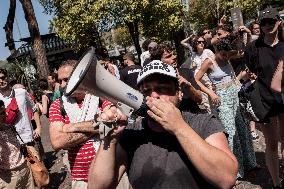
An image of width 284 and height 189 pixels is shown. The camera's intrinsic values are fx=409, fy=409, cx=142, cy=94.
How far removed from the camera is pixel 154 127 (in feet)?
7.44

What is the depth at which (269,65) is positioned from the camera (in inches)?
167

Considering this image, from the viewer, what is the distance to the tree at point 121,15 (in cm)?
2083

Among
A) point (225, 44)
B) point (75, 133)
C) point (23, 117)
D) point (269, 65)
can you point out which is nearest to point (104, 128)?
point (75, 133)

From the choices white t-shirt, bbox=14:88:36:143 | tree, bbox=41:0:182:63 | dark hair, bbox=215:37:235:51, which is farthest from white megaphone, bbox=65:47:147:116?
tree, bbox=41:0:182:63

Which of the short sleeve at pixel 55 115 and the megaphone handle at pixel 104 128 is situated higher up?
the megaphone handle at pixel 104 128

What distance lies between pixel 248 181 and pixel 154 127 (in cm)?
321

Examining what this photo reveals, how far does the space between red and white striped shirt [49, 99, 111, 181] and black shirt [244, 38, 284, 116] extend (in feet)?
6.36

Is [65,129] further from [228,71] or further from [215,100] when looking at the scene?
[228,71]

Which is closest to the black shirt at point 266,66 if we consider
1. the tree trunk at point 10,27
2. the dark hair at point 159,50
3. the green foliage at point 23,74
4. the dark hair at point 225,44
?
the dark hair at point 225,44

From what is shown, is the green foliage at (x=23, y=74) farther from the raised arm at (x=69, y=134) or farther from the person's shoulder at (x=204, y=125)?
the person's shoulder at (x=204, y=125)

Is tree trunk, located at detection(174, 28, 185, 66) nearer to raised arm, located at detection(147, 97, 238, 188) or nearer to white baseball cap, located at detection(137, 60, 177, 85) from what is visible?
white baseball cap, located at detection(137, 60, 177, 85)

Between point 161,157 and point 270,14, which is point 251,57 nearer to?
point 270,14

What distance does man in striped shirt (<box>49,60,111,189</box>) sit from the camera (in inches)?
122

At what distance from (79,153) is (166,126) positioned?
4.91 ft
